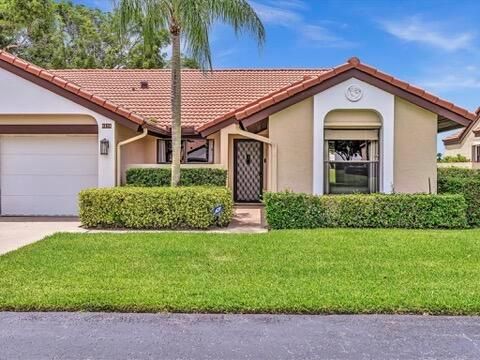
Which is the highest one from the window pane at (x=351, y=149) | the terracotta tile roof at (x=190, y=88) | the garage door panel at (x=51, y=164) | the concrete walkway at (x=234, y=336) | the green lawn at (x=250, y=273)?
the terracotta tile roof at (x=190, y=88)

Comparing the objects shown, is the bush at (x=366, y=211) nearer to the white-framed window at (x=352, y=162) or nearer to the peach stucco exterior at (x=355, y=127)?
the peach stucco exterior at (x=355, y=127)

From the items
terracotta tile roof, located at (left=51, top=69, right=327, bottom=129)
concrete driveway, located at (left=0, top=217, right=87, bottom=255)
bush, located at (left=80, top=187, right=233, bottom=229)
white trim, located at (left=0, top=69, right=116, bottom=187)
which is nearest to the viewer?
concrete driveway, located at (left=0, top=217, right=87, bottom=255)

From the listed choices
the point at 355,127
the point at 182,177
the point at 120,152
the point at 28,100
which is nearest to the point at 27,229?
the point at 120,152

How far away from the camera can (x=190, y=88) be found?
2075 centimetres

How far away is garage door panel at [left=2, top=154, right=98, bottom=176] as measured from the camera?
14.7 meters

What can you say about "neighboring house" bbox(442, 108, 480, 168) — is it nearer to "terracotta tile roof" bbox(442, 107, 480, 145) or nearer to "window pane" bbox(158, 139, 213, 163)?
"terracotta tile roof" bbox(442, 107, 480, 145)

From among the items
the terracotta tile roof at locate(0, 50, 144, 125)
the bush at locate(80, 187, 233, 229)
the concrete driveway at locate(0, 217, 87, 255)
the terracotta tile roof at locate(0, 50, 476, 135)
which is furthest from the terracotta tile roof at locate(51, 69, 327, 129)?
the bush at locate(80, 187, 233, 229)

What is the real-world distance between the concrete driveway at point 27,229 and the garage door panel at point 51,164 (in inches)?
64.5

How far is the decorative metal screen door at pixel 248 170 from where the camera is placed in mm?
18281

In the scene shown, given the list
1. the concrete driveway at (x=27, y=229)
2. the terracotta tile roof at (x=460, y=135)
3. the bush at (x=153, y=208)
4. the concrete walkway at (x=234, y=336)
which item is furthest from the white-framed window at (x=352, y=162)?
the terracotta tile roof at (x=460, y=135)

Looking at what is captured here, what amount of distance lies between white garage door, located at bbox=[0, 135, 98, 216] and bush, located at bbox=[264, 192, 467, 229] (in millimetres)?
6601

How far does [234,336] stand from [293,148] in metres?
8.98

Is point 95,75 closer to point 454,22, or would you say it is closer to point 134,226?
point 134,226

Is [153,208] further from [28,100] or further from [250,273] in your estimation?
[28,100]
